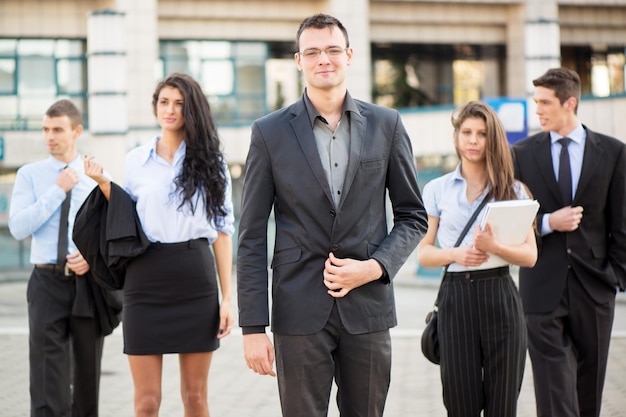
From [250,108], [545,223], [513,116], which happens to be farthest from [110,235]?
[250,108]

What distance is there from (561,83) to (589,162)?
0.53 meters

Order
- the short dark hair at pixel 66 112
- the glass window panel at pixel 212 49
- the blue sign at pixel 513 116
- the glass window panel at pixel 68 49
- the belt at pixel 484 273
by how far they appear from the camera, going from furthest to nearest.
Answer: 1. the glass window panel at pixel 212 49
2. the glass window panel at pixel 68 49
3. the blue sign at pixel 513 116
4. the short dark hair at pixel 66 112
5. the belt at pixel 484 273

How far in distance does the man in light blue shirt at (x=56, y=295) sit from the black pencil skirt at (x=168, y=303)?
1160 mm

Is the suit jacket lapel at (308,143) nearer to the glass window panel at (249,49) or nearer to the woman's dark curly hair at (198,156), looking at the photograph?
the woman's dark curly hair at (198,156)

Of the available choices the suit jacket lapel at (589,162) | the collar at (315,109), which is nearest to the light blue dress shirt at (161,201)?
the collar at (315,109)

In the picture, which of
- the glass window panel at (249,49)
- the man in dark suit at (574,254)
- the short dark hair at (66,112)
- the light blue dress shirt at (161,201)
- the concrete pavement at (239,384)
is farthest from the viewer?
the glass window panel at (249,49)

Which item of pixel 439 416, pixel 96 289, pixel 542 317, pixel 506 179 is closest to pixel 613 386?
pixel 439 416

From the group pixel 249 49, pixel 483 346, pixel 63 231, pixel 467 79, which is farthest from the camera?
pixel 467 79

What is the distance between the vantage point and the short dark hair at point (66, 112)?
24.0ft

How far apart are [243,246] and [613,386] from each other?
588 centimetres

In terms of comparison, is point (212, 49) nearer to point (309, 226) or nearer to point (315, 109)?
point (315, 109)

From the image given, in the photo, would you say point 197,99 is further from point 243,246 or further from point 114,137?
point 114,137

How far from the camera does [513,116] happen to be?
16141mm

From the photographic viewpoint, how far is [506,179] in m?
6.02
